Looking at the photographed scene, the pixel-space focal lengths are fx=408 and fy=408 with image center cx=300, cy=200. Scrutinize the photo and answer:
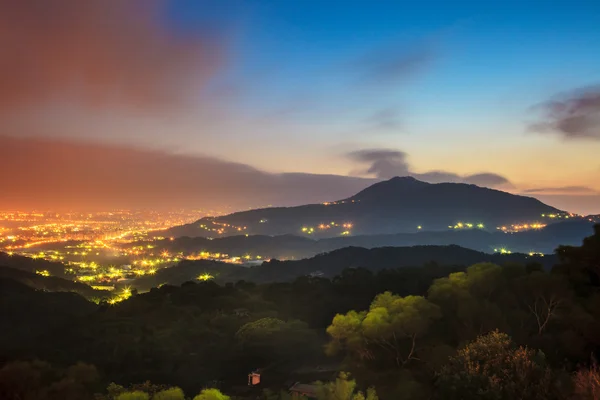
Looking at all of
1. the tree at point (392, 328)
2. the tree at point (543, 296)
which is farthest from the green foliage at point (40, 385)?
the tree at point (543, 296)

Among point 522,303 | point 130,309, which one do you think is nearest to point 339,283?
point 130,309

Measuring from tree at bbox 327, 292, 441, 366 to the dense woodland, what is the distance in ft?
0.34

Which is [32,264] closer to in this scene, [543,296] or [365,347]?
[365,347]

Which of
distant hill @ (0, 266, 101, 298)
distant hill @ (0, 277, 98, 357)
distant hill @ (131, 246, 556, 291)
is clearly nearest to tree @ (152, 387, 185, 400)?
distant hill @ (0, 277, 98, 357)

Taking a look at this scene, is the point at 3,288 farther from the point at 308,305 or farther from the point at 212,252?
the point at 212,252

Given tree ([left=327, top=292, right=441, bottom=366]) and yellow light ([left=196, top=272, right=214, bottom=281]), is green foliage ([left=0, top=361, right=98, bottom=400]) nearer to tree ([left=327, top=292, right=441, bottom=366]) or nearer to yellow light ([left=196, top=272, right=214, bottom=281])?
tree ([left=327, top=292, right=441, bottom=366])

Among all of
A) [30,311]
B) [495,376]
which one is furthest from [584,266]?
[30,311]

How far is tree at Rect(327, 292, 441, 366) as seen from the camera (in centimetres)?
3138

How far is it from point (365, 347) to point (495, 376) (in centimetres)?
1764

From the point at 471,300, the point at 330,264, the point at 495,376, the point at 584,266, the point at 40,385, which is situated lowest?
the point at 330,264

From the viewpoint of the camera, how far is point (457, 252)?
143250 millimetres

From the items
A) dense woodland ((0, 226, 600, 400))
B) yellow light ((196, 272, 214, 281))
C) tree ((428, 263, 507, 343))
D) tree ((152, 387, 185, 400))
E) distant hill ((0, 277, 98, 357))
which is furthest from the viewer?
yellow light ((196, 272, 214, 281))

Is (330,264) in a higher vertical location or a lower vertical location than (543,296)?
lower

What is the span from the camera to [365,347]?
32250mm
